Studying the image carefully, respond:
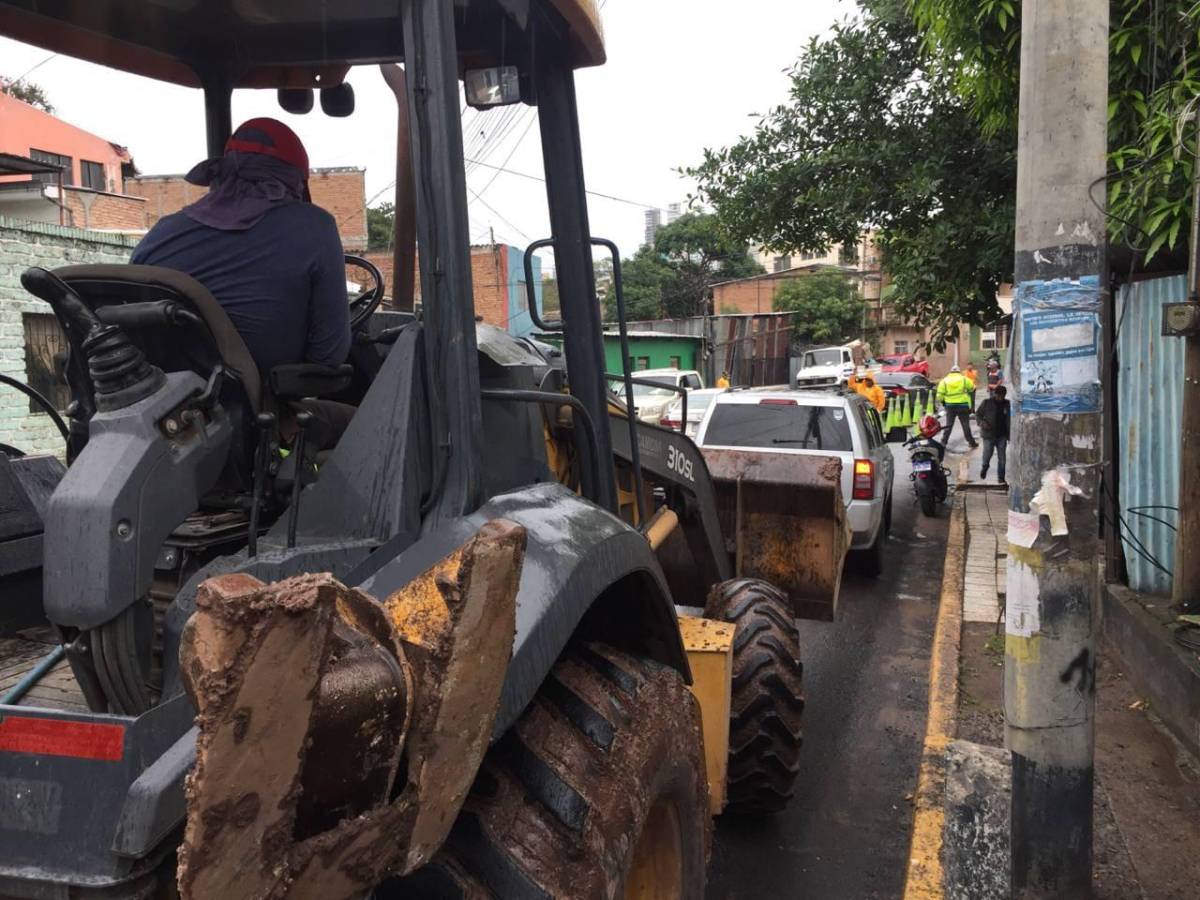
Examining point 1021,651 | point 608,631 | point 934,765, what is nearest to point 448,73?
point 608,631

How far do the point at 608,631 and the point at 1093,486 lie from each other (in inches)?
72.5

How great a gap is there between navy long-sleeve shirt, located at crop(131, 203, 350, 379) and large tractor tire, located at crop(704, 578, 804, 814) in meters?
2.46

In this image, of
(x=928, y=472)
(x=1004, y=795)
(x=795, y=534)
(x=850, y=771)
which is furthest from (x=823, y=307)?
(x=1004, y=795)

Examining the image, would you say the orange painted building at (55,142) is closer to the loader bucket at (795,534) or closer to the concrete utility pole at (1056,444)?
the concrete utility pole at (1056,444)

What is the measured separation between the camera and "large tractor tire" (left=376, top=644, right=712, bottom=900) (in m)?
1.85

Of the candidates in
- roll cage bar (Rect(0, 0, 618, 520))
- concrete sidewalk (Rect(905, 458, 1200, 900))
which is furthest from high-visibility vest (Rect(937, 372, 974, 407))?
roll cage bar (Rect(0, 0, 618, 520))

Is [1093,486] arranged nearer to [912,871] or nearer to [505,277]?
[912,871]

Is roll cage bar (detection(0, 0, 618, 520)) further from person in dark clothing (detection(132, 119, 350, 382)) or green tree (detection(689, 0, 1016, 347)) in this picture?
green tree (detection(689, 0, 1016, 347))

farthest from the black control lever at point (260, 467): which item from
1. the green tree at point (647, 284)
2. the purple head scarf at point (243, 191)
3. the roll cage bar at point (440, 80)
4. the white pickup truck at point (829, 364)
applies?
the green tree at point (647, 284)

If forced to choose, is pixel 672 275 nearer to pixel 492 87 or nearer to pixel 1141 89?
pixel 1141 89

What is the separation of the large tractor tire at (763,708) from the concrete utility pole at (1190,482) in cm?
277

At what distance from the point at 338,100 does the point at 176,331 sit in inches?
55.6

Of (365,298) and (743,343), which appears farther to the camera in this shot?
(743,343)

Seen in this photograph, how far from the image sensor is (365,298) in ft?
10.9
